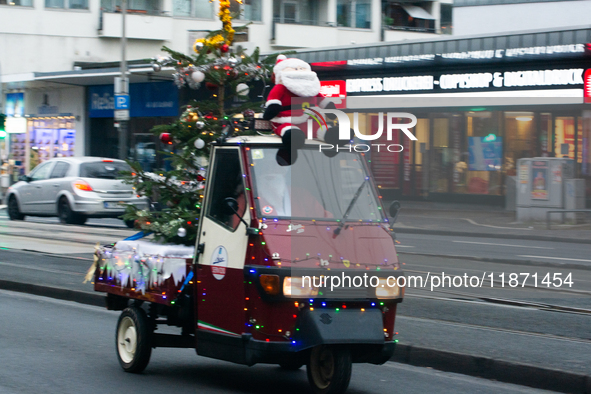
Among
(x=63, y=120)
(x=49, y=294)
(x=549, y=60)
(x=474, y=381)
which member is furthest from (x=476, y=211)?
(x=63, y=120)

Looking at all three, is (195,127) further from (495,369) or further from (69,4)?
(69,4)

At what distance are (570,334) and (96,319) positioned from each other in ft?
15.8

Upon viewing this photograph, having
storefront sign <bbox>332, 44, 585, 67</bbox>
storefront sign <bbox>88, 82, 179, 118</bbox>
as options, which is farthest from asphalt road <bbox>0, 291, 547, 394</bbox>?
storefront sign <bbox>88, 82, 179, 118</bbox>

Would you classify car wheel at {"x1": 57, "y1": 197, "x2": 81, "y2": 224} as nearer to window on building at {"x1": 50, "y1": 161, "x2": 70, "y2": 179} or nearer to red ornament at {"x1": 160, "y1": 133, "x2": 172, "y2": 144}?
window on building at {"x1": 50, "y1": 161, "x2": 70, "y2": 179}

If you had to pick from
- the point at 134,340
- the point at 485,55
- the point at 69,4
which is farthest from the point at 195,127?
the point at 69,4

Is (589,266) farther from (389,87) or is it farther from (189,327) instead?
(389,87)

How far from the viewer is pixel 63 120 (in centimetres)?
3844

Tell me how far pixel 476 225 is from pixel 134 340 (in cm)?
1682

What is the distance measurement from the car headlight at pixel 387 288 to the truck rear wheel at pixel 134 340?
74.6 inches

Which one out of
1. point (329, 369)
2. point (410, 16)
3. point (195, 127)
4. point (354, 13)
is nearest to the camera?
Answer: point (329, 369)

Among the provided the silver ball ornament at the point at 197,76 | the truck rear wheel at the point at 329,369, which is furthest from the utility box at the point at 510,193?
the truck rear wheel at the point at 329,369

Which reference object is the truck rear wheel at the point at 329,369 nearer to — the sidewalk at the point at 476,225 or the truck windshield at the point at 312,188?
the truck windshield at the point at 312,188

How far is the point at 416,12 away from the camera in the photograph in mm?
50906

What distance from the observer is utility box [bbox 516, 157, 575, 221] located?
70.0 feet
